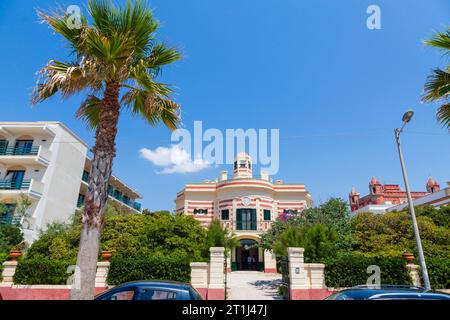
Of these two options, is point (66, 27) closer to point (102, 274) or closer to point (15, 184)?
point (102, 274)

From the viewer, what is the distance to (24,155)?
2292 cm

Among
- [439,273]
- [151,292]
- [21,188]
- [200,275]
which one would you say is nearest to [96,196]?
[151,292]

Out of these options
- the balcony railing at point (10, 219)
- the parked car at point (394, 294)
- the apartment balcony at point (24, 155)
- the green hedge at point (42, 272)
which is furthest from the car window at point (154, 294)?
the apartment balcony at point (24, 155)

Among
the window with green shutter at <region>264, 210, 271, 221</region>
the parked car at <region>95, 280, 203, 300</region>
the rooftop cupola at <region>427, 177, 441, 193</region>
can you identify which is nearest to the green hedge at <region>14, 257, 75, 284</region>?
the parked car at <region>95, 280, 203, 300</region>

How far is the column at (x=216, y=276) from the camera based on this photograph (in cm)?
1044

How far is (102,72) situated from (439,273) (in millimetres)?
14013

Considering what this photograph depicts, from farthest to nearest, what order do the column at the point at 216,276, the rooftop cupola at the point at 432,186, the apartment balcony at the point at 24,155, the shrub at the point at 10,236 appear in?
the rooftop cupola at the point at 432,186, the apartment balcony at the point at 24,155, the shrub at the point at 10,236, the column at the point at 216,276

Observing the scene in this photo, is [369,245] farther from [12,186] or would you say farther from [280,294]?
[12,186]

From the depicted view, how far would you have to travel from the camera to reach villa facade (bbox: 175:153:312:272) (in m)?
27.5

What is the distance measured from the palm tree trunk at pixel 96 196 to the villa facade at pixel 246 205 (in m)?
20.8

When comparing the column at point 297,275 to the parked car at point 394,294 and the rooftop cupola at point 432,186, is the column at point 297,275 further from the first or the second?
the rooftop cupola at point 432,186
